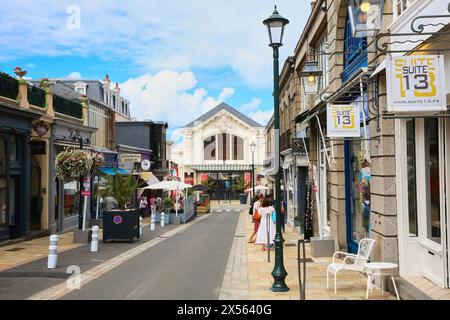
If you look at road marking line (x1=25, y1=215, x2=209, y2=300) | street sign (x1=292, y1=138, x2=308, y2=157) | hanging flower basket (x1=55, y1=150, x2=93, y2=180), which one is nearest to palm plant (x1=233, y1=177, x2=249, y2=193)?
street sign (x1=292, y1=138, x2=308, y2=157)

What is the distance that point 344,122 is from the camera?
1011 cm

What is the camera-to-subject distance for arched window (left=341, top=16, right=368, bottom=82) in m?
10.9

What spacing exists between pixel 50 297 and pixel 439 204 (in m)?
7.14

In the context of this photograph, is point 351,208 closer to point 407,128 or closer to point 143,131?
point 407,128

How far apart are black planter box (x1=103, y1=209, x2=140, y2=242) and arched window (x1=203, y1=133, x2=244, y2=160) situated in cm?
3942

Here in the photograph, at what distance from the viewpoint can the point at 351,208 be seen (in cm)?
1288

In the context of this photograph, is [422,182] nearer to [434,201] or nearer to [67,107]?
[434,201]

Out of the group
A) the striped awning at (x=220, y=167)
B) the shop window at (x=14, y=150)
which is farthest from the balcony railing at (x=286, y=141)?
the striped awning at (x=220, y=167)

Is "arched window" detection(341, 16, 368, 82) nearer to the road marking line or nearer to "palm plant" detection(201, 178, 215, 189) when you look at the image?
the road marking line

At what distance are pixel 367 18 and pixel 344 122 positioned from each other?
6.95 ft

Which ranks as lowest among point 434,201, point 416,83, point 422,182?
point 434,201

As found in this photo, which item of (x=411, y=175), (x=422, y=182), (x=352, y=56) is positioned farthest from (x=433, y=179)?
(x=352, y=56)

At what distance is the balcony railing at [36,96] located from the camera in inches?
770
